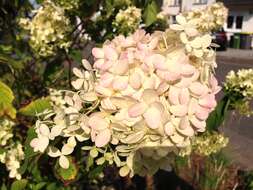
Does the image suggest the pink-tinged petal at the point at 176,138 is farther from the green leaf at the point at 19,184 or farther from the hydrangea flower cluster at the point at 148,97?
the green leaf at the point at 19,184

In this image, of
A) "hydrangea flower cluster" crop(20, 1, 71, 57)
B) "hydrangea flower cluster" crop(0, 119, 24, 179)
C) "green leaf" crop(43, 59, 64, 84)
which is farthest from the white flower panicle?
"green leaf" crop(43, 59, 64, 84)

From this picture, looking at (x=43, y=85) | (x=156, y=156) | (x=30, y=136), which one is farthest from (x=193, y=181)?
(x=156, y=156)

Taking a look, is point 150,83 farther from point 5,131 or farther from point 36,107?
point 5,131

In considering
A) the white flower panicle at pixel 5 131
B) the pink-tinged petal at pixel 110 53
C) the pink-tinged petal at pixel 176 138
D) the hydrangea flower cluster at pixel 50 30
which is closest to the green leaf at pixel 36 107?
the white flower panicle at pixel 5 131

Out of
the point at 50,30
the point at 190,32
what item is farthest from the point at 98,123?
the point at 50,30

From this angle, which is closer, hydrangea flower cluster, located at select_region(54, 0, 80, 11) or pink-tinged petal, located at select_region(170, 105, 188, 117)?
pink-tinged petal, located at select_region(170, 105, 188, 117)

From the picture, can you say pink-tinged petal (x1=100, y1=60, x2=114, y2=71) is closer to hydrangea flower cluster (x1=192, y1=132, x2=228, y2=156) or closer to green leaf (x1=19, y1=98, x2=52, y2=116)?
green leaf (x1=19, y1=98, x2=52, y2=116)
